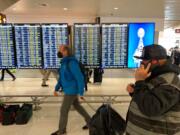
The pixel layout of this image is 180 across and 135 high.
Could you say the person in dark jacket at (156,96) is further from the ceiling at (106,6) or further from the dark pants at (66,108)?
the ceiling at (106,6)

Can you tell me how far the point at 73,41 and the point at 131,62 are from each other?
121cm

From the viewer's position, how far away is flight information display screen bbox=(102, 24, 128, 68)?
3.81m

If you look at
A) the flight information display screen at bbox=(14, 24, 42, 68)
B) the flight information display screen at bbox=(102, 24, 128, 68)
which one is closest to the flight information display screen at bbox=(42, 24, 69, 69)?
the flight information display screen at bbox=(14, 24, 42, 68)

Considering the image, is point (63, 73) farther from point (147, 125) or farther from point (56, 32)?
point (147, 125)

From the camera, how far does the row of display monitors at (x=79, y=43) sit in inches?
150

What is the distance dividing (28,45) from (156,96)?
314cm

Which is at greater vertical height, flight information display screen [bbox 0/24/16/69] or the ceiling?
the ceiling

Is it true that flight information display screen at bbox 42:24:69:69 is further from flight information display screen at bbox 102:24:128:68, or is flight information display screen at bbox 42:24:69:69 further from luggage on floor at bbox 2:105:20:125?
luggage on floor at bbox 2:105:20:125

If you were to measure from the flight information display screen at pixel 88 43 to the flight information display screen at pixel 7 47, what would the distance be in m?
1.26

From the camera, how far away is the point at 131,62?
3895 mm

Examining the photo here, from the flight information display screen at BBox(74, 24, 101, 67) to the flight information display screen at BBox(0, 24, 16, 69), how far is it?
126 centimetres

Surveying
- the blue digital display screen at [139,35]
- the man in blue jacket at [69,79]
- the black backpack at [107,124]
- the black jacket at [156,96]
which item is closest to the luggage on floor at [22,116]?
the man in blue jacket at [69,79]

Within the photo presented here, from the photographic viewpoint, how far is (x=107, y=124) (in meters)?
2.19

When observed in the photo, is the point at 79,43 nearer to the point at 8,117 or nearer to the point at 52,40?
the point at 52,40
